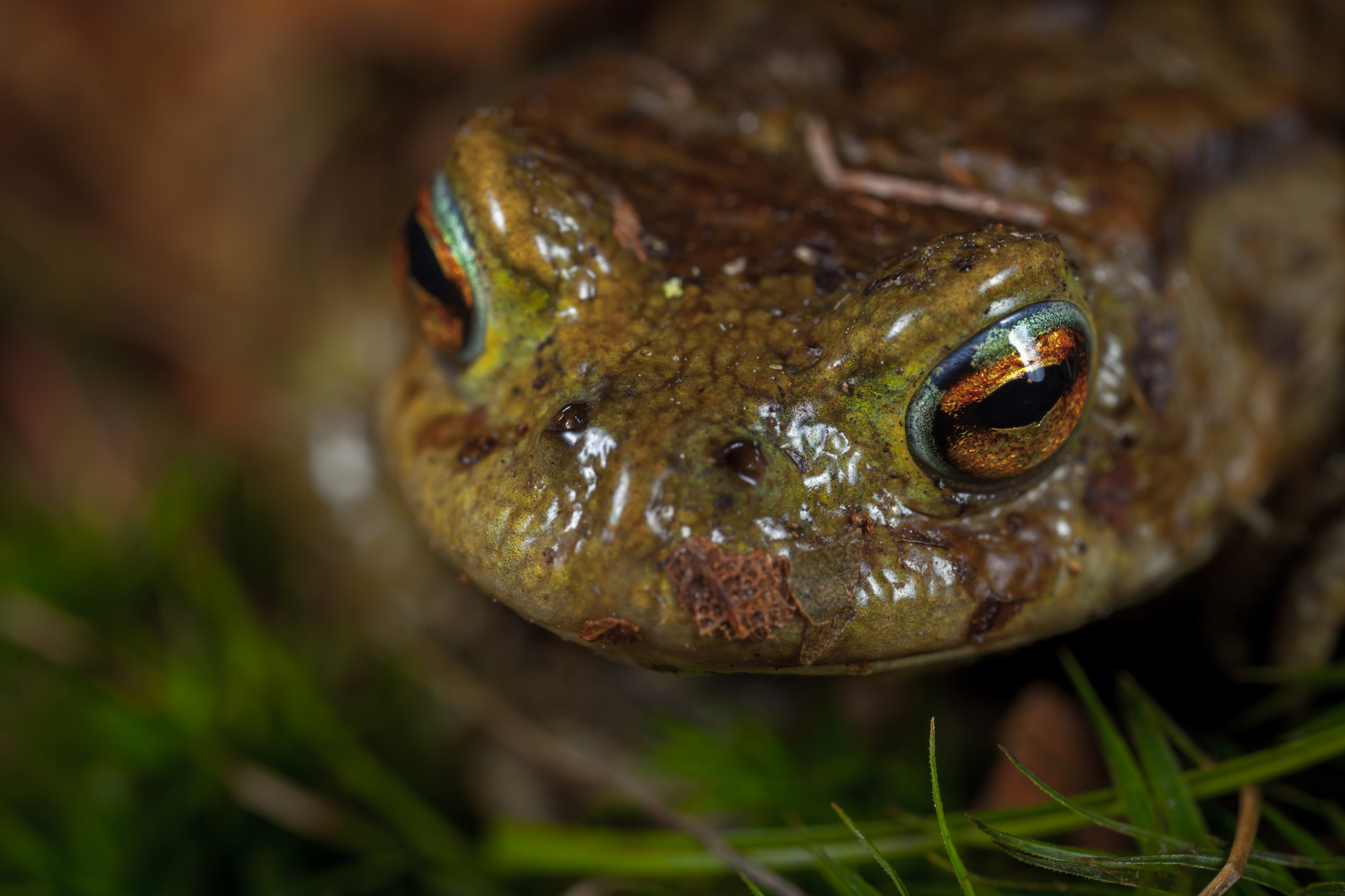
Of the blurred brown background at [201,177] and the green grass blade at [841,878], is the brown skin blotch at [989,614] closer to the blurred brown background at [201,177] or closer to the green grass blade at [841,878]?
the green grass blade at [841,878]

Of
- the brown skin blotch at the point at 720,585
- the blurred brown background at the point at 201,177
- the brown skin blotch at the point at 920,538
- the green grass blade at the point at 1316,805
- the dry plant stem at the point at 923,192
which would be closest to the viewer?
the brown skin blotch at the point at 720,585

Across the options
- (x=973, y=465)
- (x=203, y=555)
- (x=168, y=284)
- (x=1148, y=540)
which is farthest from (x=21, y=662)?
(x=1148, y=540)

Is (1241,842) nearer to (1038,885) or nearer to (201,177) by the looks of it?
(1038,885)

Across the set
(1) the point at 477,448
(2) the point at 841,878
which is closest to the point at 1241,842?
(2) the point at 841,878

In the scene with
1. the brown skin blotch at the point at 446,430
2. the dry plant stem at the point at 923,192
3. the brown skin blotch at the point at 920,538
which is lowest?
the brown skin blotch at the point at 920,538

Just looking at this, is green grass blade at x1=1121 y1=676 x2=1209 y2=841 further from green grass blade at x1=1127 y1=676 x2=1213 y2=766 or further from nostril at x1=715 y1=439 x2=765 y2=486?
nostril at x1=715 y1=439 x2=765 y2=486

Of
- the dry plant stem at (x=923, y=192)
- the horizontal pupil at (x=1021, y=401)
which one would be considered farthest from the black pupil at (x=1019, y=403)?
the dry plant stem at (x=923, y=192)

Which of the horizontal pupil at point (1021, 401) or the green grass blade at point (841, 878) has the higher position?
the horizontal pupil at point (1021, 401)
